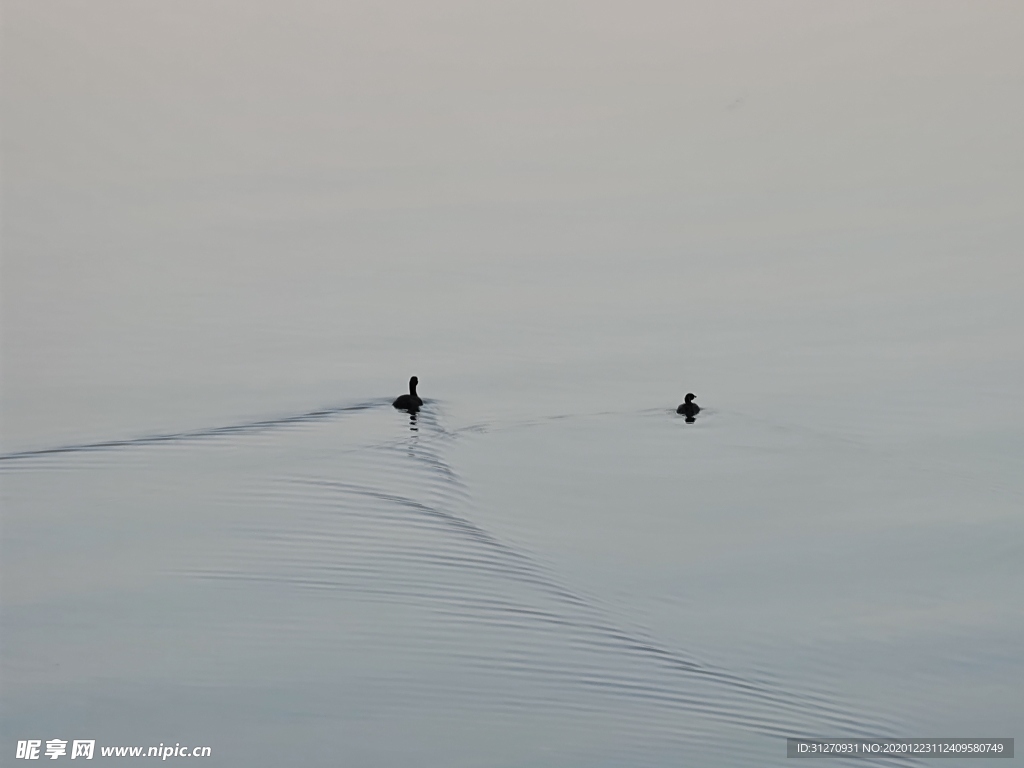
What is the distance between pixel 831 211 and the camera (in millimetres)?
29594

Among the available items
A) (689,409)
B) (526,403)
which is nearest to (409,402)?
(526,403)

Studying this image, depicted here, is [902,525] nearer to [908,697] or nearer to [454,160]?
[908,697]

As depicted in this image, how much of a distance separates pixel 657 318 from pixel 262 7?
2623 centimetres

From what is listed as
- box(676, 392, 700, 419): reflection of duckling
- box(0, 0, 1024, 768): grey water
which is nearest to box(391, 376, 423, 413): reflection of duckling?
box(0, 0, 1024, 768): grey water

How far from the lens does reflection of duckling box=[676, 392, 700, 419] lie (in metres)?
20.3

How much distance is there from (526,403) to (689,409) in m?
2.26

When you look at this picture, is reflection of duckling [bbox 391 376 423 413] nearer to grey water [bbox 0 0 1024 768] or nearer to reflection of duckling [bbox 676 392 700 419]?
grey water [bbox 0 0 1024 768]

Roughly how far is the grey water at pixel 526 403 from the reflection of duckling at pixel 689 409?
9.3 inches

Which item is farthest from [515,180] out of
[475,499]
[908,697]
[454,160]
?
[908,697]

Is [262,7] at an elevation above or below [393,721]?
above

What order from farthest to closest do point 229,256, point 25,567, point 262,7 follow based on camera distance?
point 262,7, point 229,256, point 25,567

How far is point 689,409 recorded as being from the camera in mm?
20359

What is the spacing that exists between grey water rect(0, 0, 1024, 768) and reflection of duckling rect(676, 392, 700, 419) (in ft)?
0.77

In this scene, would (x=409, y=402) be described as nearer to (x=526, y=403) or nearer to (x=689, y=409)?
(x=526, y=403)
